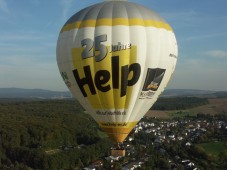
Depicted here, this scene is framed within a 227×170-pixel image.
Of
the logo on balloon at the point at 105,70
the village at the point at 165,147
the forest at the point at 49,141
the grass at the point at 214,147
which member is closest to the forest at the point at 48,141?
the forest at the point at 49,141

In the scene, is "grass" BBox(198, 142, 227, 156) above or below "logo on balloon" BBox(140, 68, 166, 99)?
below

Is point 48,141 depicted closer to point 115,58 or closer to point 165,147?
point 165,147

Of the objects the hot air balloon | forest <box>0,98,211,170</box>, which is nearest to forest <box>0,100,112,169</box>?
forest <box>0,98,211,170</box>

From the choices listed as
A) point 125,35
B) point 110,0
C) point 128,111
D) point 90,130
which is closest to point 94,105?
point 128,111

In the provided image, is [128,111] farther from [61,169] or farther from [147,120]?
[147,120]

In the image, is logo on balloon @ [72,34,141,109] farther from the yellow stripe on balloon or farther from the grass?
the grass

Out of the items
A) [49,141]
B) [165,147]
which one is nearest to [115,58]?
[165,147]
